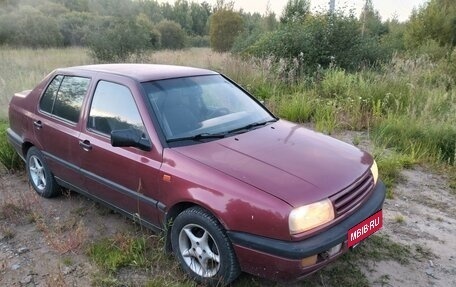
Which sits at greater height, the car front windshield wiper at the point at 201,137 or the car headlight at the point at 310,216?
the car front windshield wiper at the point at 201,137

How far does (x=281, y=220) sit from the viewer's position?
7.63 feet

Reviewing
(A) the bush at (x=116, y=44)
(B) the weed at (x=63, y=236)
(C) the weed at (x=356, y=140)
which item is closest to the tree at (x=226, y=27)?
(A) the bush at (x=116, y=44)

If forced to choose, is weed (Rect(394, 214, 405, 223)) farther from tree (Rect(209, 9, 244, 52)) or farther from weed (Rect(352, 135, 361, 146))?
tree (Rect(209, 9, 244, 52))

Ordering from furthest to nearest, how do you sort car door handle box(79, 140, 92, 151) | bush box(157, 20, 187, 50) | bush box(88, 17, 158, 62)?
bush box(157, 20, 187, 50)
bush box(88, 17, 158, 62)
car door handle box(79, 140, 92, 151)

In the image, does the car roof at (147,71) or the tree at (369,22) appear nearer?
the car roof at (147,71)

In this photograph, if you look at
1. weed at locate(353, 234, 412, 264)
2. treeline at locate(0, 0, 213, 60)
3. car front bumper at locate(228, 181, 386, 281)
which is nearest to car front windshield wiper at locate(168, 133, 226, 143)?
car front bumper at locate(228, 181, 386, 281)

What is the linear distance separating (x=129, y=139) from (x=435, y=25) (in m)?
19.5

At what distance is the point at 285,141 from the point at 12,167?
402 cm

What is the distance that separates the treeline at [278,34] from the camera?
10.0 m

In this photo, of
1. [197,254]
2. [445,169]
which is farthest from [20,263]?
[445,169]

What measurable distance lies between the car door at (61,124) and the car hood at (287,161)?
1400 millimetres

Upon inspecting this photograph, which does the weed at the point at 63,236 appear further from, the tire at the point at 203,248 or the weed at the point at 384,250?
the weed at the point at 384,250

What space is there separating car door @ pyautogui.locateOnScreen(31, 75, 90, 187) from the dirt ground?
419 mm

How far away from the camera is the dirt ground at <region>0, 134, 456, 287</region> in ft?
9.92
